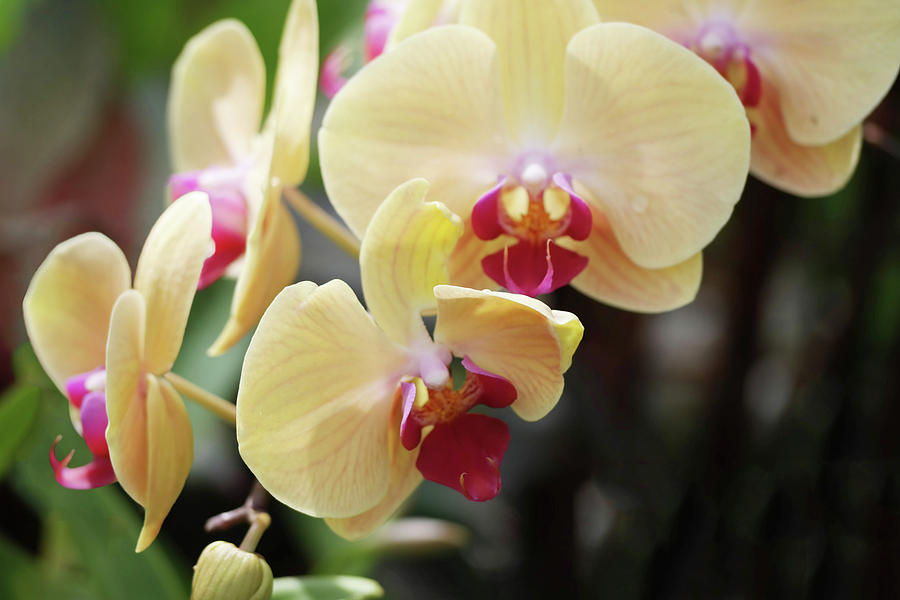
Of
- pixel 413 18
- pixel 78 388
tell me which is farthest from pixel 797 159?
pixel 78 388

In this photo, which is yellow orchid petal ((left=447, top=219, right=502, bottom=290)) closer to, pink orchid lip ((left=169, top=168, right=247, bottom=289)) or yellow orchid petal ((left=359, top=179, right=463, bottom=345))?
yellow orchid petal ((left=359, top=179, right=463, bottom=345))

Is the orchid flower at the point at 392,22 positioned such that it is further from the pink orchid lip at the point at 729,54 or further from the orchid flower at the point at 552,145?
the pink orchid lip at the point at 729,54

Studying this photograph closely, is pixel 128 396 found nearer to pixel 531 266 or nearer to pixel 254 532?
pixel 254 532

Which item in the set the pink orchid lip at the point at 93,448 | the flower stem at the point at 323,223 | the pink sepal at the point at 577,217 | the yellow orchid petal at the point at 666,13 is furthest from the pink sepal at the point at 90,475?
the yellow orchid petal at the point at 666,13

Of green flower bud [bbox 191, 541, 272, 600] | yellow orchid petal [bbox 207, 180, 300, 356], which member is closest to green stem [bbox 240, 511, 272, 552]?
green flower bud [bbox 191, 541, 272, 600]

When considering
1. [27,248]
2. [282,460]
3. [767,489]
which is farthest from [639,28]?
[27,248]

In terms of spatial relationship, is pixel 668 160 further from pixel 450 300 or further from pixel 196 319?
pixel 196 319
